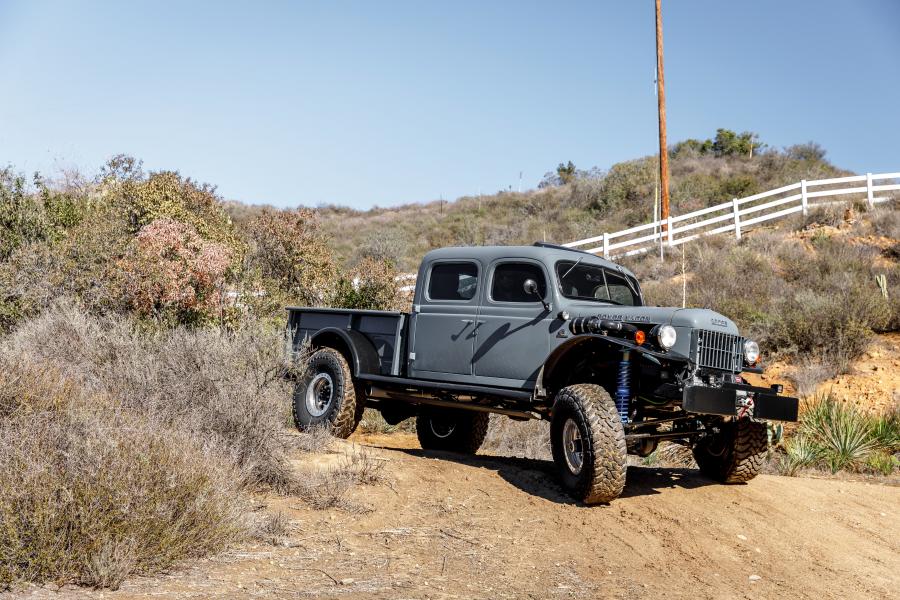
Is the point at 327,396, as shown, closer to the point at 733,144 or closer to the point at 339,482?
the point at 339,482

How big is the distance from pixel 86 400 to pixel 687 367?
4.91m

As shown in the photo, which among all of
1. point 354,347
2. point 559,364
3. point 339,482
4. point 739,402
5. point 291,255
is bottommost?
point 339,482

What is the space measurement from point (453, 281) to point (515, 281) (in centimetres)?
81

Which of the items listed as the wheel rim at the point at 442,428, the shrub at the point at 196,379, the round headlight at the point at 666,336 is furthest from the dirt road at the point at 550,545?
the wheel rim at the point at 442,428

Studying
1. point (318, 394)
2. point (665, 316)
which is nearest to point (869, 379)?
point (665, 316)

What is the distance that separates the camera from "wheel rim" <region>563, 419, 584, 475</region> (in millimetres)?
7105

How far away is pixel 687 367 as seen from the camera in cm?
692

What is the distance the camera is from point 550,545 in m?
6.07

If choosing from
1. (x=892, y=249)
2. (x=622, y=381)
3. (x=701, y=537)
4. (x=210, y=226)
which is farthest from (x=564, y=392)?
(x=892, y=249)

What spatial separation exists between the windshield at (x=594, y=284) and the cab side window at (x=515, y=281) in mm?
197

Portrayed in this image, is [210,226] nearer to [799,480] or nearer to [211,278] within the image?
[211,278]

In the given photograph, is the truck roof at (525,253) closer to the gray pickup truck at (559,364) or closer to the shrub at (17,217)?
the gray pickup truck at (559,364)

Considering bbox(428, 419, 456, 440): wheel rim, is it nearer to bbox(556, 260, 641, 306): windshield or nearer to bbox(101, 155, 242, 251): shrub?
bbox(556, 260, 641, 306): windshield

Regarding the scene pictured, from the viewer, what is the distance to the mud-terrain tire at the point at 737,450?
304 inches
